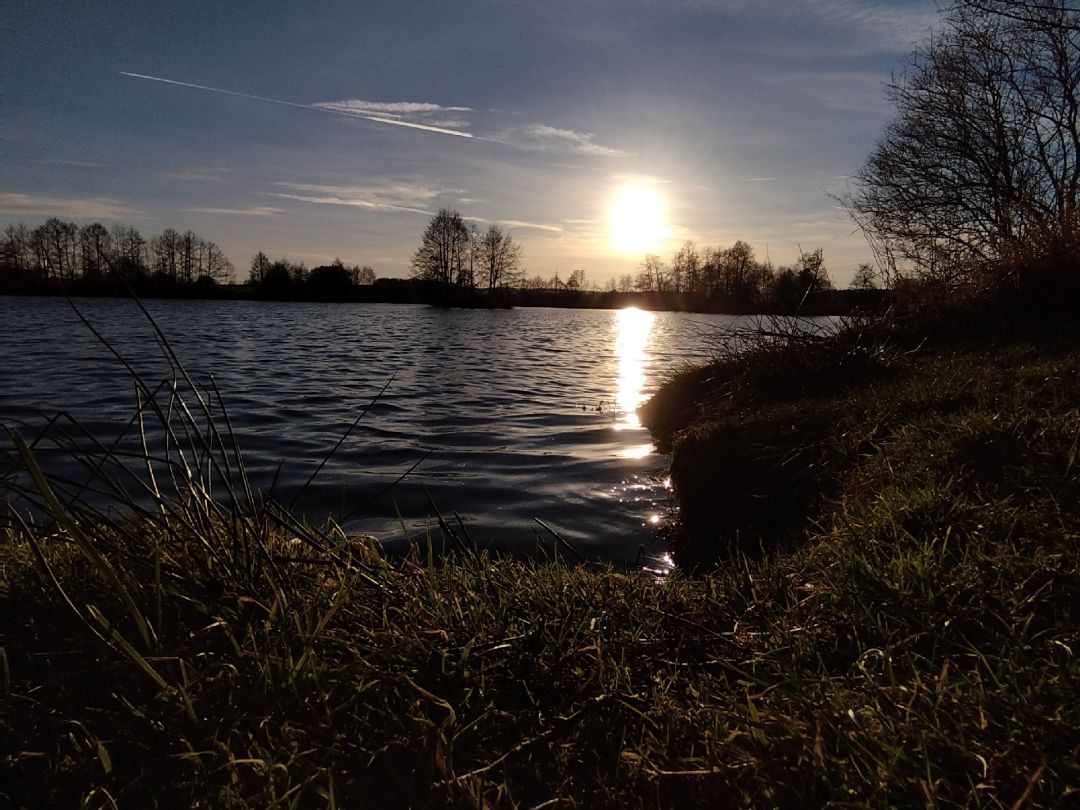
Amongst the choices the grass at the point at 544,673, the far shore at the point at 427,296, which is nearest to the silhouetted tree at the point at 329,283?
the far shore at the point at 427,296

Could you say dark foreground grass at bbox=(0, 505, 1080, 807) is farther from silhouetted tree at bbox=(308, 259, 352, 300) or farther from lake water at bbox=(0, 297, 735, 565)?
silhouetted tree at bbox=(308, 259, 352, 300)

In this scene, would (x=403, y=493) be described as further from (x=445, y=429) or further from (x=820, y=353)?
(x=820, y=353)

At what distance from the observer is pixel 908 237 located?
15.9 meters

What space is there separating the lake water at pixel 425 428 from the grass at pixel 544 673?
58 centimetres

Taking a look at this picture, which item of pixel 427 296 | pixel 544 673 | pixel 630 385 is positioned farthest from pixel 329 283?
pixel 544 673

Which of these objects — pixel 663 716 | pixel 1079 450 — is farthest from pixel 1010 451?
pixel 663 716

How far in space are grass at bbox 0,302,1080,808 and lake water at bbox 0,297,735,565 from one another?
0.58 metres

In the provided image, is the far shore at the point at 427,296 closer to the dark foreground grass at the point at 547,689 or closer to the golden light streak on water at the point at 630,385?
the golden light streak on water at the point at 630,385

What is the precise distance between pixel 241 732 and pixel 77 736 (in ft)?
1.30

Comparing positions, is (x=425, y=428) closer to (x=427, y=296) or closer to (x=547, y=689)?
(x=547, y=689)

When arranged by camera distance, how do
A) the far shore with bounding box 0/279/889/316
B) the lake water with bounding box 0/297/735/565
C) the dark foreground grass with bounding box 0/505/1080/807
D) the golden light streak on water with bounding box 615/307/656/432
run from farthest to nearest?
the far shore with bounding box 0/279/889/316
the golden light streak on water with bounding box 615/307/656/432
the lake water with bounding box 0/297/735/565
the dark foreground grass with bounding box 0/505/1080/807

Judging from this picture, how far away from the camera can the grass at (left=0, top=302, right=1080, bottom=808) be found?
52.6 inches

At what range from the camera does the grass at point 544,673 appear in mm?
1336

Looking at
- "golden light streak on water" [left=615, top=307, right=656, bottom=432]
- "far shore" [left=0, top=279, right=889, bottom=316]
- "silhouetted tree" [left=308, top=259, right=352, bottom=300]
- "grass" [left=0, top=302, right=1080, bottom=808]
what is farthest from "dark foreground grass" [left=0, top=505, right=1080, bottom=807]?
"silhouetted tree" [left=308, top=259, right=352, bottom=300]
